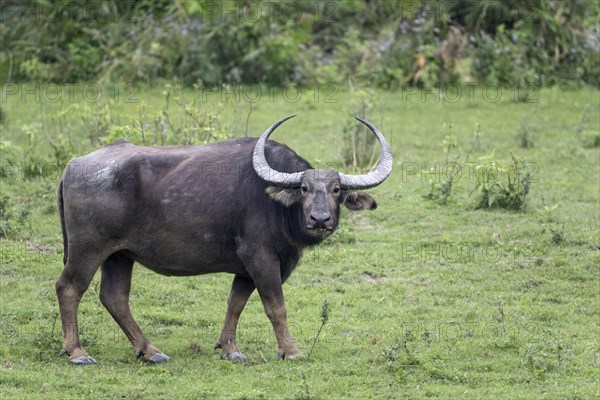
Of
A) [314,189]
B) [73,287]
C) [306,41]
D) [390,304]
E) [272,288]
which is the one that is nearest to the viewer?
[314,189]

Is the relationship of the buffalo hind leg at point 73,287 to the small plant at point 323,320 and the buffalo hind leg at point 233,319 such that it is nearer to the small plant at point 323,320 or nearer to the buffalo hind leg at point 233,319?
the buffalo hind leg at point 233,319

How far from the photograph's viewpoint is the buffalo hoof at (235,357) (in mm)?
10195

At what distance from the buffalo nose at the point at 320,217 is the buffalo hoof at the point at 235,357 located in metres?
1.43

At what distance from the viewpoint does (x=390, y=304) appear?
11898 millimetres

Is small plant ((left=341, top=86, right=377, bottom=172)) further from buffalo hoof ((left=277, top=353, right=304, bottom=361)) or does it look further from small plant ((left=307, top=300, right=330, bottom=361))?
buffalo hoof ((left=277, top=353, right=304, bottom=361))

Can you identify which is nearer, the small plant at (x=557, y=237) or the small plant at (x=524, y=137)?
the small plant at (x=557, y=237)

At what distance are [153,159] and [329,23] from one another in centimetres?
1226

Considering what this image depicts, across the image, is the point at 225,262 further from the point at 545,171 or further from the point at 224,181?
the point at 545,171

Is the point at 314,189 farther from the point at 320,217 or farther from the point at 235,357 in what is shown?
the point at 235,357

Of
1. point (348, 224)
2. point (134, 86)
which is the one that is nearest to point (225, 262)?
point (348, 224)

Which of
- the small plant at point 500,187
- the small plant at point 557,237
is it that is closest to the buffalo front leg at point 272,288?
the small plant at point 557,237

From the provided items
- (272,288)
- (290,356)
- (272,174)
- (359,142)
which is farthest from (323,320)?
(359,142)

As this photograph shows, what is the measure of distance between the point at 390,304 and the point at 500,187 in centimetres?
343

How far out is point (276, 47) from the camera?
68.5 ft
